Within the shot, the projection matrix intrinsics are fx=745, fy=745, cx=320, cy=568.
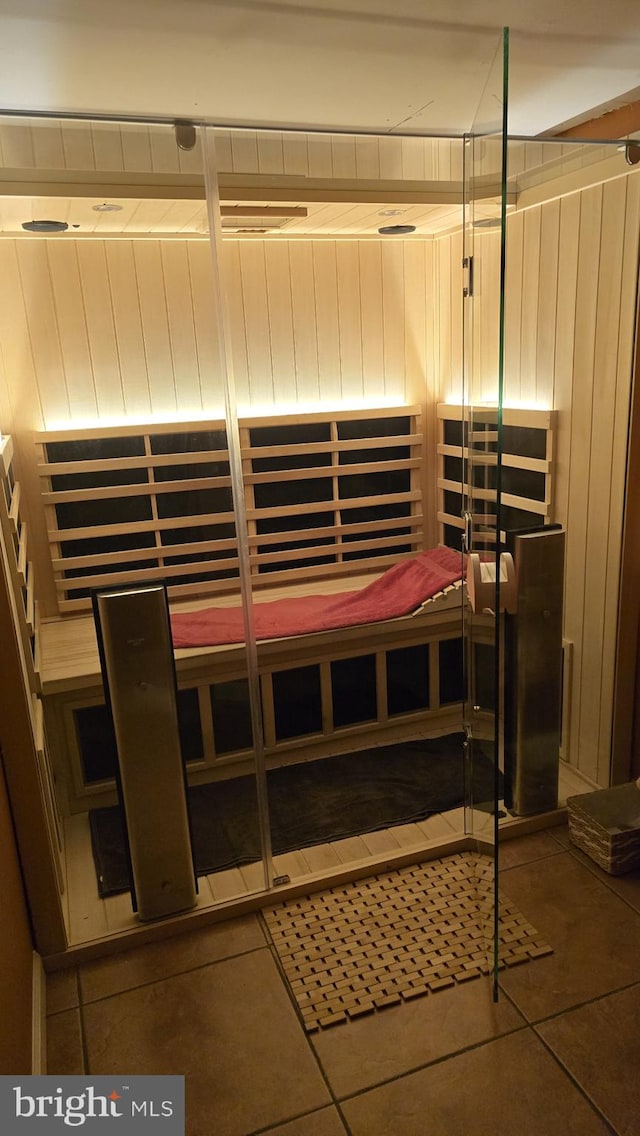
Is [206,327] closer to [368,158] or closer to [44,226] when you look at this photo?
[44,226]

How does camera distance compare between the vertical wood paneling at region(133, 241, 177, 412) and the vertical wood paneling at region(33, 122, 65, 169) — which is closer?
the vertical wood paneling at region(33, 122, 65, 169)

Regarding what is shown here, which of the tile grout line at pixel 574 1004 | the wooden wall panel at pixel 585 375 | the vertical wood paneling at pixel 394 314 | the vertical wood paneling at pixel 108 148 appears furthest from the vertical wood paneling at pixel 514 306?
the tile grout line at pixel 574 1004

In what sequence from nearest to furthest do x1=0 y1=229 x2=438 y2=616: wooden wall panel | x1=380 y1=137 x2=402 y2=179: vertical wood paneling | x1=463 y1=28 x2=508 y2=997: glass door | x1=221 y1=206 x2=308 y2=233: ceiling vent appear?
x1=463 y1=28 x2=508 y2=997: glass door
x1=0 y1=229 x2=438 y2=616: wooden wall panel
x1=221 y1=206 x2=308 y2=233: ceiling vent
x1=380 y1=137 x2=402 y2=179: vertical wood paneling

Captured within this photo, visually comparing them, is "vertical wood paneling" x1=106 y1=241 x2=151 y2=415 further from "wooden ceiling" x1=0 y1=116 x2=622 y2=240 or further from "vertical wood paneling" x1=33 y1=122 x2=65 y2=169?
"vertical wood paneling" x1=33 y1=122 x2=65 y2=169

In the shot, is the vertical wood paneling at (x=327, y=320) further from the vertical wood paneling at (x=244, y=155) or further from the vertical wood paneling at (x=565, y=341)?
the vertical wood paneling at (x=565, y=341)

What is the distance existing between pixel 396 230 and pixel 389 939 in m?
2.41

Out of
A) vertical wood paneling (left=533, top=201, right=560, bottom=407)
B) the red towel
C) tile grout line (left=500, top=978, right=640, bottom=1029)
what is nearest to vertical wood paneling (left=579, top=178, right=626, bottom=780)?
vertical wood paneling (left=533, top=201, right=560, bottom=407)

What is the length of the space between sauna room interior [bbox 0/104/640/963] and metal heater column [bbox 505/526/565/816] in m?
0.12

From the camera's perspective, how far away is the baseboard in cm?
166

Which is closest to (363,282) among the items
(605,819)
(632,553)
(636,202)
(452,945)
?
(636,202)

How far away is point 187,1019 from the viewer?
1826 mm

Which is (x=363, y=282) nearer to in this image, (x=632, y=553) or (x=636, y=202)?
(x=636, y=202)

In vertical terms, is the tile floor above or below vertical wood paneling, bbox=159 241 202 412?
below

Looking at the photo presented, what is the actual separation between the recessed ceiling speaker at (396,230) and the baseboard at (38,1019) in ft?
8.59
